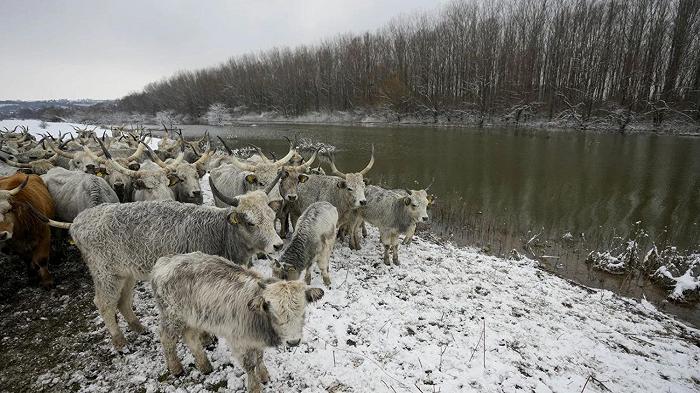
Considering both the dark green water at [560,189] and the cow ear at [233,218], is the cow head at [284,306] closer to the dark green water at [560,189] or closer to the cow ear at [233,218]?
the cow ear at [233,218]

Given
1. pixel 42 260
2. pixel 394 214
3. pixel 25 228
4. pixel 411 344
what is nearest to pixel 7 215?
pixel 25 228

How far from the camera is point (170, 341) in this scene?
3715 mm

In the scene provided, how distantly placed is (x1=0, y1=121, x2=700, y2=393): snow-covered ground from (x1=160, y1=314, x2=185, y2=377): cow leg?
0.13 metres

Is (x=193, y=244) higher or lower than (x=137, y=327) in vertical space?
higher

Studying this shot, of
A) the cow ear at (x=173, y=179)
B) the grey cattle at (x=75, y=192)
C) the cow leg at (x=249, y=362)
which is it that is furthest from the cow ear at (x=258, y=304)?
the grey cattle at (x=75, y=192)

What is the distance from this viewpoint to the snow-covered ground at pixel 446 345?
398cm

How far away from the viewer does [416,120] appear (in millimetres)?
46969

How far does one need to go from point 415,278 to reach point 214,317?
14.2 ft

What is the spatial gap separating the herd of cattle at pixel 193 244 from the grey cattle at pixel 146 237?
13 millimetres

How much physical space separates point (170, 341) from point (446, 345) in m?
3.62

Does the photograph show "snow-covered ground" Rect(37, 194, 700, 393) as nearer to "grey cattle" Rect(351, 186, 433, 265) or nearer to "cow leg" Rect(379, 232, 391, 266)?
"cow leg" Rect(379, 232, 391, 266)

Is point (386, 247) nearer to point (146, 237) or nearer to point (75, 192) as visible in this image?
point (146, 237)

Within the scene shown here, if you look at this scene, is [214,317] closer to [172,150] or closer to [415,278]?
[415,278]

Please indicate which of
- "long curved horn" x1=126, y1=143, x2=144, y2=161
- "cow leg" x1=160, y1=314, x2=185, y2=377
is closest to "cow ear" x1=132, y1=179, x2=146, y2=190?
"cow leg" x1=160, y1=314, x2=185, y2=377
